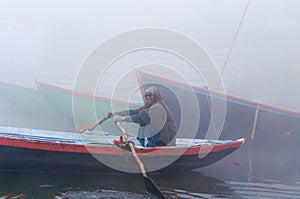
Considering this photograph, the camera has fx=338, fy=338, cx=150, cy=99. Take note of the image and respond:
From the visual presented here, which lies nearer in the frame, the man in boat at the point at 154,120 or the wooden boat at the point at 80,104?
the man in boat at the point at 154,120

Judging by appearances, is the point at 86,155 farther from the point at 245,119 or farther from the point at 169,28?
the point at 169,28

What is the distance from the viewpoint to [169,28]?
19.4 meters

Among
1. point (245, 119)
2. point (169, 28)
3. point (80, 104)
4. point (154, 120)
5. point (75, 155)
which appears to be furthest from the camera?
point (169, 28)

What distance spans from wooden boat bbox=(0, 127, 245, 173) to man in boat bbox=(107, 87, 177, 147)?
35 cm

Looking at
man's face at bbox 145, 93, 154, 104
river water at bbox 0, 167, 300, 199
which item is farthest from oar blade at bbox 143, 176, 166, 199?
man's face at bbox 145, 93, 154, 104

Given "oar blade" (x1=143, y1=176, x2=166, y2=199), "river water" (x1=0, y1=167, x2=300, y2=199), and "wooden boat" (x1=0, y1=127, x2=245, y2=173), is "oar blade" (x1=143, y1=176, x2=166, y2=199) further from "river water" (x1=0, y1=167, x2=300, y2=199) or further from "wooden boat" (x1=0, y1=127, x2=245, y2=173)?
"wooden boat" (x1=0, y1=127, x2=245, y2=173)

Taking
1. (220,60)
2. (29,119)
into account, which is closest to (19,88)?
(29,119)

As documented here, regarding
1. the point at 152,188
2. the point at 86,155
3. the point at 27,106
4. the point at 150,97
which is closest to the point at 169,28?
the point at 27,106

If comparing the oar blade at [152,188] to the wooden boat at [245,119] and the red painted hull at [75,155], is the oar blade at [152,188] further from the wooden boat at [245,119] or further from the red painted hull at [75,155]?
the wooden boat at [245,119]

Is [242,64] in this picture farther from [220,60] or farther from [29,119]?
[29,119]

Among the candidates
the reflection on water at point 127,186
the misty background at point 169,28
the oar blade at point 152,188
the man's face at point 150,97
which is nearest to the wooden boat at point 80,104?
the man's face at point 150,97

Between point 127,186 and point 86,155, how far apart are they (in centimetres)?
72

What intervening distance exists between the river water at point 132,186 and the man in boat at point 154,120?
554mm

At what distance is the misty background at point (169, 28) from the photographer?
17.5 metres
